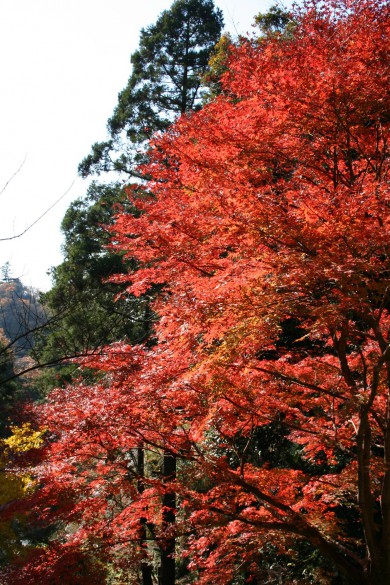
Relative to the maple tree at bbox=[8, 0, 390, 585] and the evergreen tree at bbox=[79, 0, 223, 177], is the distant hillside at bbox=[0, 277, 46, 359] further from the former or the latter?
the evergreen tree at bbox=[79, 0, 223, 177]

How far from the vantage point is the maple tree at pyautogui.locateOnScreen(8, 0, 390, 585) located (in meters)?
4.20

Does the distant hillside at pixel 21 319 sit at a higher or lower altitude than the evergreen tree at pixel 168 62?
lower

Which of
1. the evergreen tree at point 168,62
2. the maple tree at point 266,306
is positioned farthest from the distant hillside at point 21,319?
the evergreen tree at point 168,62

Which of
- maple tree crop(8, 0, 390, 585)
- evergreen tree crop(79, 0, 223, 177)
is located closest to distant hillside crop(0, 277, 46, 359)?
maple tree crop(8, 0, 390, 585)

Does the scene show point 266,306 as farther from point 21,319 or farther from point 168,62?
point 168,62

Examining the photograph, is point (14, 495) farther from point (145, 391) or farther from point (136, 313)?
point (145, 391)

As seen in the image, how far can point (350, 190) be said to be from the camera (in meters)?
4.34

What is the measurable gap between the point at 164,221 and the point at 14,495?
324 inches

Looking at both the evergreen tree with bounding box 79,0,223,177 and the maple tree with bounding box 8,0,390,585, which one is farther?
the evergreen tree with bounding box 79,0,223,177

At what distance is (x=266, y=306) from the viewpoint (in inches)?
162

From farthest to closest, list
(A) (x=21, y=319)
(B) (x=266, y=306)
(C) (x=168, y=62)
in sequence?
(C) (x=168, y=62) → (B) (x=266, y=306) → (A) (x=21, y=319)

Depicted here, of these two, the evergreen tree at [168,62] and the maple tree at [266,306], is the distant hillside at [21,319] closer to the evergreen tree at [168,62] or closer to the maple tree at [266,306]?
the maple tree at [266,306]

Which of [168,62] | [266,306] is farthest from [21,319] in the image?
[168,62]

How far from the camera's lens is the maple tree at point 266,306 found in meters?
4.20
